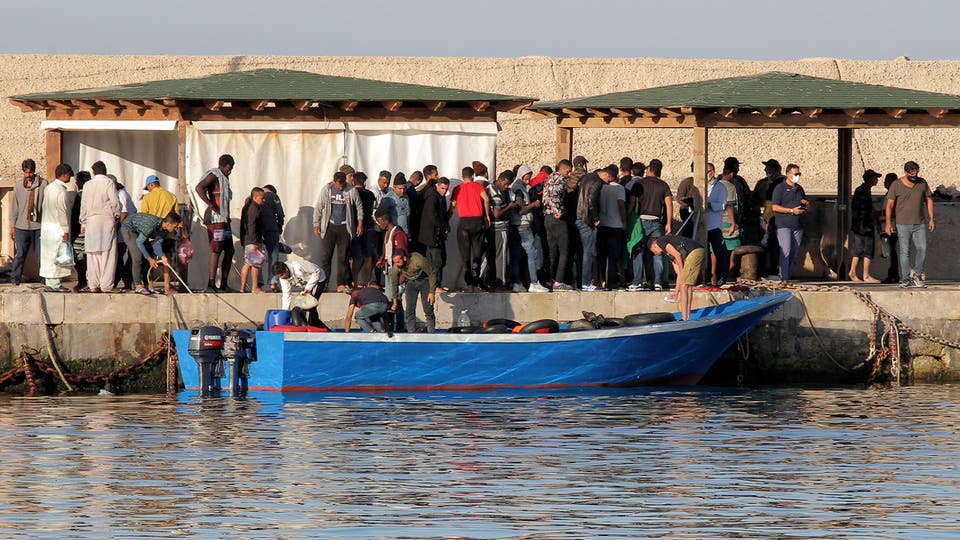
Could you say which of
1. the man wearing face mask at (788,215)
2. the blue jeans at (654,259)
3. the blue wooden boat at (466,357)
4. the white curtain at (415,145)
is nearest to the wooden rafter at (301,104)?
the white curtain at (415,145)

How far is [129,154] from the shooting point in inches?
946

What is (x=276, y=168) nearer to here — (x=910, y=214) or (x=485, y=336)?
(x=485, y=336)

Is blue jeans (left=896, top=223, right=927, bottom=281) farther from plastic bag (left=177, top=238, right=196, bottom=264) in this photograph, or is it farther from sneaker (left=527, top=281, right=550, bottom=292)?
plastic bag (left=177, top=238, right=196, bottom=264)

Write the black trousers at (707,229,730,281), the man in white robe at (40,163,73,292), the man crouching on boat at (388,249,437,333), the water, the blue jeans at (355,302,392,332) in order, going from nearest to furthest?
→ 1. the water
2. the blue jeans at (355,302,392,332)
3. the man crouching on boat at (388,249,437,333)
4. the man in white robe at (40,163,73,292)
5. the black trousers at (707,229,730,281)

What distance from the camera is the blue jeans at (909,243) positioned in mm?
23375

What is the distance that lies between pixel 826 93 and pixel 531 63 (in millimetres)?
31905

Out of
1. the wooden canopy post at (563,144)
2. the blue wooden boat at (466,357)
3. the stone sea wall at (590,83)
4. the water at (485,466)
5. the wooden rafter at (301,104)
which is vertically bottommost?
the water at (485,466)

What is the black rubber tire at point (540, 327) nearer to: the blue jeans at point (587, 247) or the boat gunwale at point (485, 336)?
the boat gunwale at point (485, 336)

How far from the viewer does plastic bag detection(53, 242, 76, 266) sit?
22078 mm

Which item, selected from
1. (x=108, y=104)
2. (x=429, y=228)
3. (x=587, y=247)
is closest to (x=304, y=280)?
(x=429, y=228)

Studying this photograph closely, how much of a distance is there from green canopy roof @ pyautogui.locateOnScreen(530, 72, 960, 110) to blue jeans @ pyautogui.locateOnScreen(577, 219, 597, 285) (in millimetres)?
1986

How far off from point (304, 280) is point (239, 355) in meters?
1.24

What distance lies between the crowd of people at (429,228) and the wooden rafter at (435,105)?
36.0 inches

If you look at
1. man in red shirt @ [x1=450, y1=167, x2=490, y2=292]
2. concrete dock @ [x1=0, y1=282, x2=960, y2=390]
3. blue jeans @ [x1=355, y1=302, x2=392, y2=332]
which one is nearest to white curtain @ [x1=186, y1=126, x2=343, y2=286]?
concrete dock @ [x1=0, y1=282, x2=960, y2=390]
